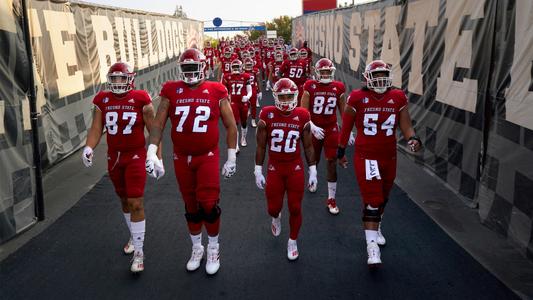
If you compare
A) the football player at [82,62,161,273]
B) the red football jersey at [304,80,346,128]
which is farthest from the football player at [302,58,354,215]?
the football player at [82,62,161,273]

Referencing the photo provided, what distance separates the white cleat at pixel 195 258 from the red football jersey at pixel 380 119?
2.16 metres

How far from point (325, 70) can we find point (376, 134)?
6.23 feet

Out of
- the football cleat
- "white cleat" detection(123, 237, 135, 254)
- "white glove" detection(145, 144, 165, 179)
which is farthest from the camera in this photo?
the football cleat

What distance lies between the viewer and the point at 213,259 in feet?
15.5

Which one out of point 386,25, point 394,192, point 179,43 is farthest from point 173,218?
point 179,43

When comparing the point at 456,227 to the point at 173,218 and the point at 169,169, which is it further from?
the point at 169,169

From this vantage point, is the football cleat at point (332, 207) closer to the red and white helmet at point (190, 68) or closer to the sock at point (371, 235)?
the sock at point (371, 235)

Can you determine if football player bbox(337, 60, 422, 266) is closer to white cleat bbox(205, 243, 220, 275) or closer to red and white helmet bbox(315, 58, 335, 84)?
red and white helmet bbox(315, 58, 335, 84)

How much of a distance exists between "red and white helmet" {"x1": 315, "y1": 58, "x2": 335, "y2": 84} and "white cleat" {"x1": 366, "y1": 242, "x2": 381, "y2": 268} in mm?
2811

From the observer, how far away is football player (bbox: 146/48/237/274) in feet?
14.9

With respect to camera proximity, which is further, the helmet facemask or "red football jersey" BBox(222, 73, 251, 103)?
"red football jersey" BBox(222, 73, 251, 103)

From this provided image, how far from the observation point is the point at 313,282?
4445 millimetres

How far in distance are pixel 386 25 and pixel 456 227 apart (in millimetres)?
6127

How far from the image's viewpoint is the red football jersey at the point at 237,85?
1006 cm
